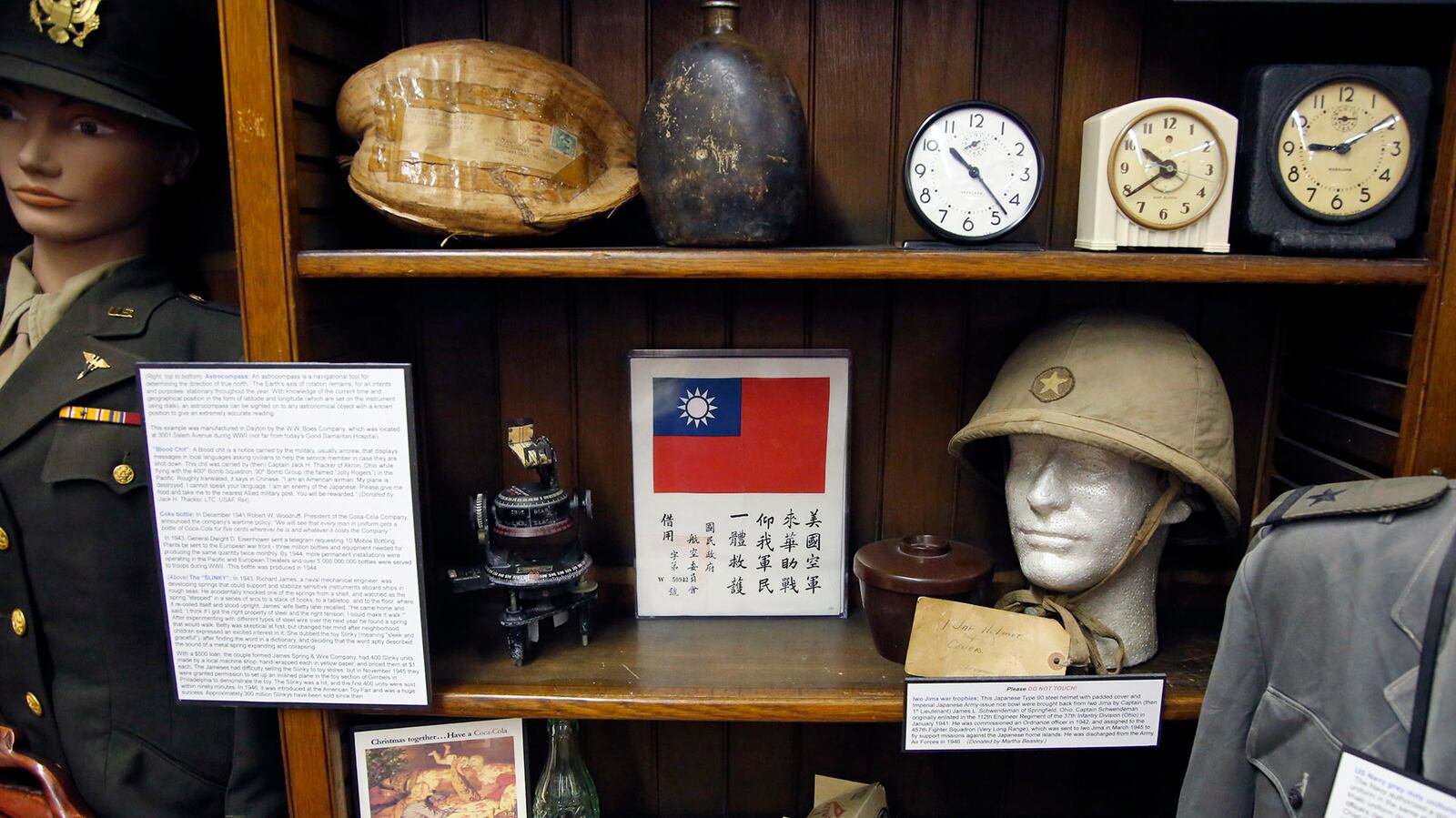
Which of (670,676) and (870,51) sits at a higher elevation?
(870,51)

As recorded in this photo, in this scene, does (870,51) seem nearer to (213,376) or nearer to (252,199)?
(252,199)

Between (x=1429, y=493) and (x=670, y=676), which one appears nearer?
(x=1429, y=493)

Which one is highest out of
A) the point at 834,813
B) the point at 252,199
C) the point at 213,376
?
the point at 252,199

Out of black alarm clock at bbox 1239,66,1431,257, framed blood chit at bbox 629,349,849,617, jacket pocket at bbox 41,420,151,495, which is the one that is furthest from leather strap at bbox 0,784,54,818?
black alarm clock at bbox 1239,66,1431,257

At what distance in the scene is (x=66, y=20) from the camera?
979mm

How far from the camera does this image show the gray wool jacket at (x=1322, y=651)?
2.50 ft

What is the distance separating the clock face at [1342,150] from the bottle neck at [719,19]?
1.89ft

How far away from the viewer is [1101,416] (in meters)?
0.94

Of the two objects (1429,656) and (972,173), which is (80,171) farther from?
(1429,656)

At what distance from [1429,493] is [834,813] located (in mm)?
784

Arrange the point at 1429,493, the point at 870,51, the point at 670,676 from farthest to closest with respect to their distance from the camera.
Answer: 1. the point at 870,51
2. the point at 670,676
3. the point at 1429,493

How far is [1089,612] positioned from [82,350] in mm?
1182

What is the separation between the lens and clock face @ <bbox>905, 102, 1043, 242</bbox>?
96cm

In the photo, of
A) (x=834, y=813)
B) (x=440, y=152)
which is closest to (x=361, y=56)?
(x=440, y=152)
